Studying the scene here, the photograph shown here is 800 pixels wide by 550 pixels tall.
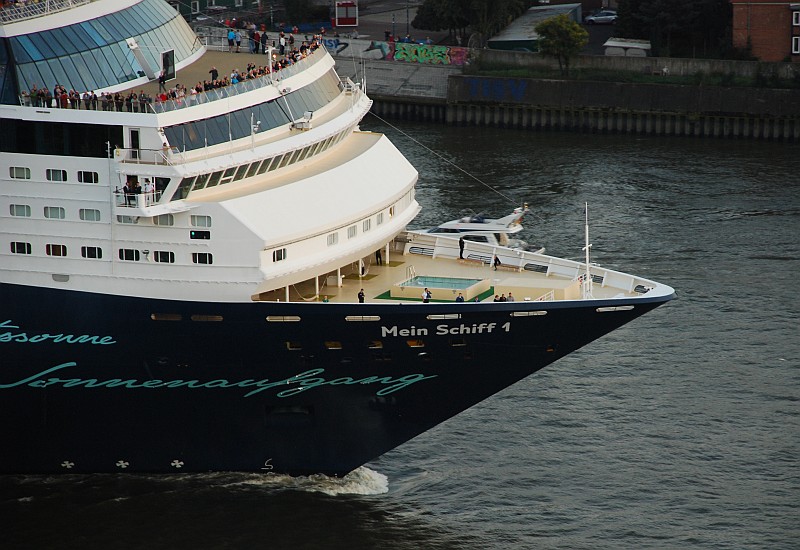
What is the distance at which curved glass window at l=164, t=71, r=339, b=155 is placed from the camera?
29.7 meters

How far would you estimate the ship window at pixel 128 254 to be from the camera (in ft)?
96.2

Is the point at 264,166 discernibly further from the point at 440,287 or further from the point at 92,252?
the point at 440,287

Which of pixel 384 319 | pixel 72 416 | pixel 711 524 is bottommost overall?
pixel 711 524

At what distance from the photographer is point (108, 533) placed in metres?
30.3

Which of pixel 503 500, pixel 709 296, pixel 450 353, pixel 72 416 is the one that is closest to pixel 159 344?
pixel 72 416

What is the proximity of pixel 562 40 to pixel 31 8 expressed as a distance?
4841cm

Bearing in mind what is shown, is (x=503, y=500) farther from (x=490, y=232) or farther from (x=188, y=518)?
(x=490, y=232)

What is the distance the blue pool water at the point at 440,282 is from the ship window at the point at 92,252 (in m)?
5.91

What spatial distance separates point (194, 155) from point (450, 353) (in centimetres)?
621

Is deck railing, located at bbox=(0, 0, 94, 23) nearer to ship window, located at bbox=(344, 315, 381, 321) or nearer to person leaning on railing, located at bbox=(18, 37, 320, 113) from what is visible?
person leaning on railing, located at bbox=(18, 37, 320, 113)

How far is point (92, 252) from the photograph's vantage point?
29.4 m

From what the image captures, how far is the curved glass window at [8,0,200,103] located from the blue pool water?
7.04m

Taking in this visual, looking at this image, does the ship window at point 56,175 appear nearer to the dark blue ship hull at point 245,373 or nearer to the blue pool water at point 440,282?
the dark blue ship hull at point 245,373

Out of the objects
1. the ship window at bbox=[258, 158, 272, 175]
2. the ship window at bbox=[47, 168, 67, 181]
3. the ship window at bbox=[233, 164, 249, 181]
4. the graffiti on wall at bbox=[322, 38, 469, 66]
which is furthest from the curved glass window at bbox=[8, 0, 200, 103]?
the graffiti on wall at bbox=[322, 38, 469, 66]
